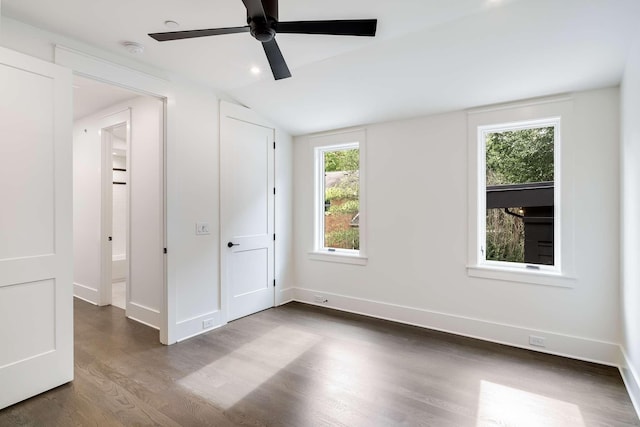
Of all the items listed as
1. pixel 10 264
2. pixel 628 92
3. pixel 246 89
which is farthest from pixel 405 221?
pixel 10 264

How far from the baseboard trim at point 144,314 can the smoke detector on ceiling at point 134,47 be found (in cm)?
267

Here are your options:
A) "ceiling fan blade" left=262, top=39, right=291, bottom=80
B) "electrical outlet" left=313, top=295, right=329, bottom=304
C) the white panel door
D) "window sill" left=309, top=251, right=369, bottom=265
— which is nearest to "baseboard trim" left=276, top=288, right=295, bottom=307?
"electrical outlet" left=313, top=295, right=329, bottom=304

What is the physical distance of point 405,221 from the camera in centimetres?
380

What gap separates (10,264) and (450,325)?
3.86 m

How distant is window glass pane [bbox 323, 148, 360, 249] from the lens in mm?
4332

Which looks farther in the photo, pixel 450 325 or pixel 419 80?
pixel 450 325

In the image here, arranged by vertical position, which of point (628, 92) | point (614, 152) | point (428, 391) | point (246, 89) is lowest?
point (428, 391)

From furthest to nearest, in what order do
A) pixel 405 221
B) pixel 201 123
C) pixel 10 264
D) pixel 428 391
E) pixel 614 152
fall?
pixel 405 221
pixel 201 123
pixel 614 152
pixel 428 391
pixel 10 264

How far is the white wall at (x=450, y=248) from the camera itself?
2.78 m

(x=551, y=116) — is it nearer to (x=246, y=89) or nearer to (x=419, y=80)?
(x=419, y=80)

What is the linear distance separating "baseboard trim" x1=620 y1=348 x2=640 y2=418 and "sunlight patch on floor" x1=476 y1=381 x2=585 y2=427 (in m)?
0.37

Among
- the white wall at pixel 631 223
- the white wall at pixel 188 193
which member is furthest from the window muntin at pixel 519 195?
the white wall at pixel 188 193

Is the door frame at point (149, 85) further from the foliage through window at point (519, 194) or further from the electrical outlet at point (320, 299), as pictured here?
the foliage through window at point (519, 194)

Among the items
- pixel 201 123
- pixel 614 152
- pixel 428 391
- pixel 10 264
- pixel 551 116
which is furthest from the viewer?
pixel 201 123
